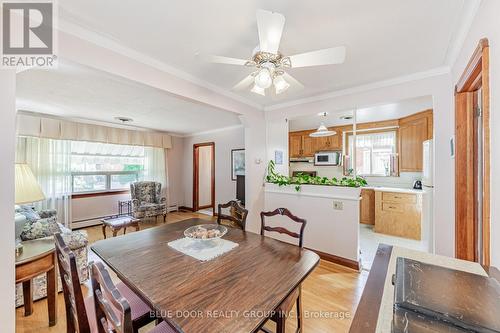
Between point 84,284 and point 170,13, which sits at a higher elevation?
point 170,13

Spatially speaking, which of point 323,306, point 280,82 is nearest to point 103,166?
point 280,82

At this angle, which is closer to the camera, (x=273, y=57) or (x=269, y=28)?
(x=269, y=28)

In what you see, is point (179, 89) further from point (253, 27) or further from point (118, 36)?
point (253, 27)

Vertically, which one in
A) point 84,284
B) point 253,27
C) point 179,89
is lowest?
point 84,284

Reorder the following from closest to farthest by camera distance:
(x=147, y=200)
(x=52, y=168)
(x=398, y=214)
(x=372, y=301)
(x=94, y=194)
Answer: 1. (x=372, y=301)
2. (x=398, y=214)
3. (x=52, y=168)
4. (x=94, y=194)
5. (x=147, y=200)

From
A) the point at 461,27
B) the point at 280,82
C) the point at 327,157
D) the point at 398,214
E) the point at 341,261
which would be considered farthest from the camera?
the point at 327,157

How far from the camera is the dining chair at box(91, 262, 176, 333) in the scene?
690 millimetres

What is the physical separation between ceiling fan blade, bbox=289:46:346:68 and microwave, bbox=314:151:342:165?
3.71 metres

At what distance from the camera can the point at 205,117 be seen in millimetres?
4316

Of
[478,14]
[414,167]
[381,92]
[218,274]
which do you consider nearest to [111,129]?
[218,274]

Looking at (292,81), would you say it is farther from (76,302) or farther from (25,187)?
(25,187)

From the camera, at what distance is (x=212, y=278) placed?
1.15m

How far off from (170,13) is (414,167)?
4514 millimetres

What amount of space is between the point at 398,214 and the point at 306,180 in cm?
212
